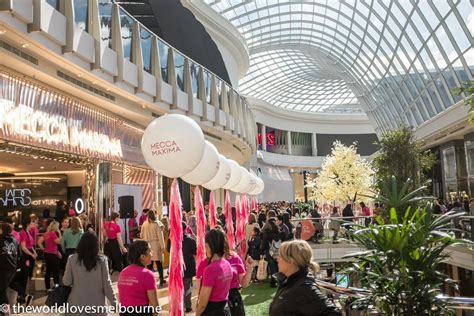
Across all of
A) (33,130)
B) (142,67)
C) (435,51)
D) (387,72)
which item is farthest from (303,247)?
(387,72)

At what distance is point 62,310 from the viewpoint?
4.66 m

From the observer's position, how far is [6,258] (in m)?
6.85

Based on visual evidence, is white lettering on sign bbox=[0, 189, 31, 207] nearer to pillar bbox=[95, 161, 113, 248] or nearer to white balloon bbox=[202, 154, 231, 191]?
pillar bbox=[95, 161, 113, 248]

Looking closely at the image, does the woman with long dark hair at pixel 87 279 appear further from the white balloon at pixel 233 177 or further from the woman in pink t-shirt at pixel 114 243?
the white balloon at pixel 233 177

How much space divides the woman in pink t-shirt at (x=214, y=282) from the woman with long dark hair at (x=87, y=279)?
0.97 m

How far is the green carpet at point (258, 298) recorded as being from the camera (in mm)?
9595

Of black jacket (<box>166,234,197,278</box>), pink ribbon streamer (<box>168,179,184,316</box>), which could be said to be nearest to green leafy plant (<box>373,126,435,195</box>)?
black jacket (<box>166,234,197,278</box>)

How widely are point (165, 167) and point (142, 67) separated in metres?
6.66

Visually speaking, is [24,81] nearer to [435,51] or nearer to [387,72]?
[435,51]

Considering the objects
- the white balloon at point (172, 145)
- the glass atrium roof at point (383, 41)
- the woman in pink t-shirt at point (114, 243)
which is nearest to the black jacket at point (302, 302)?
the white balloon at point (172, 145)

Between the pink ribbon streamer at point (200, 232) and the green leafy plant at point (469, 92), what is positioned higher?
the green leafy plant at point (469, 92)

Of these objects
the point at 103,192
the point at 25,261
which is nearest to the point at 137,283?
the point at 25,261

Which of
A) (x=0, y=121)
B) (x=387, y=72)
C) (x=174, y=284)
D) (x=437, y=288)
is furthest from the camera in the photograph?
(x=387, y=72)

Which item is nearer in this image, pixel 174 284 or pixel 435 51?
pixel 174 284
